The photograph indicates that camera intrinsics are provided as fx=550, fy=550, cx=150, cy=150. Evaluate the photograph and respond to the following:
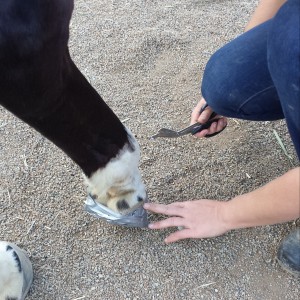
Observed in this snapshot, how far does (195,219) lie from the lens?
1.24 meters

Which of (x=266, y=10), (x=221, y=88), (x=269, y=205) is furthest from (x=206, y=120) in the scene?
(x=269, y=205)

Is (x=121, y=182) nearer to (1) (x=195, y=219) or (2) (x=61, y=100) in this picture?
(1) (x=195, y=219)

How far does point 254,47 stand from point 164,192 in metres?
0.45

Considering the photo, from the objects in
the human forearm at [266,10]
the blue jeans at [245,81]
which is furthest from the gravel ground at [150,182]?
the human forearm at [266,10]

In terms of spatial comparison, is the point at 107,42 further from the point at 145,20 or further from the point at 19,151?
the point at 19,151

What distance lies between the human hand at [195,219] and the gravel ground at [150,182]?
102 mm

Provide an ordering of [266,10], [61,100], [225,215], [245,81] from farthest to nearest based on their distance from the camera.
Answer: [266,10] < [245,81] < [225,215] < [61,100]

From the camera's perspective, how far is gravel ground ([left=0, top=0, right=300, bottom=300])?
131cm

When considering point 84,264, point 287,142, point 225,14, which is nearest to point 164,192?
point 84,264

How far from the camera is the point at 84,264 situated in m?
1.34

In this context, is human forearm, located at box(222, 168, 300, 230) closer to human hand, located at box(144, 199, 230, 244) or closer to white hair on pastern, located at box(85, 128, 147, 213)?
human hand, located at box(144, 199, 230, 244)

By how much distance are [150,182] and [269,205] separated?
504mm

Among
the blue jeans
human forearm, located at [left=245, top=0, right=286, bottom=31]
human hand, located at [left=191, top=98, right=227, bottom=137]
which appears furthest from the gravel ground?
human forearm, located at [left=245, top=0, right=286, bottom=31]

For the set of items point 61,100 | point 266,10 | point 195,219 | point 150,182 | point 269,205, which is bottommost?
point 150,182
